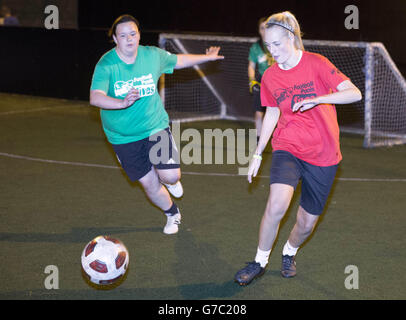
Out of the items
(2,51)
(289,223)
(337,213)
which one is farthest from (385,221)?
(2,51)

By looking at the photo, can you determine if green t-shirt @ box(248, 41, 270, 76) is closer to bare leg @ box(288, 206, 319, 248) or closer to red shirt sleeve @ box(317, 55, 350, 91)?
bare leg @ box(288, 206, 319, 248)

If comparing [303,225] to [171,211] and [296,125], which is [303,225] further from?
[171,211]

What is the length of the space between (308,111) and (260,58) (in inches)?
234

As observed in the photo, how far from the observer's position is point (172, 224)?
22.3 feet

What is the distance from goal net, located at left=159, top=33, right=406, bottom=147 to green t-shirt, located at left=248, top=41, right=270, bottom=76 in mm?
1587

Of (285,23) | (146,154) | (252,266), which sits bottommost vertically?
(252,266)

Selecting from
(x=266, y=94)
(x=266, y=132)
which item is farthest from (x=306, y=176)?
(x=266, y=94)

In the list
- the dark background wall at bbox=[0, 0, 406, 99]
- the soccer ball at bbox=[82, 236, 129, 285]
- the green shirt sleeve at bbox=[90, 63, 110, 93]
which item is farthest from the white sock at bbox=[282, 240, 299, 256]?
the dark background wall at bbox=[0, 0, 406, 99]

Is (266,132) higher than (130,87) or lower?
lower

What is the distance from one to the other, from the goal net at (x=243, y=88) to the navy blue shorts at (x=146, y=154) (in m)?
5.90

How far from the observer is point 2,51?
1820cm

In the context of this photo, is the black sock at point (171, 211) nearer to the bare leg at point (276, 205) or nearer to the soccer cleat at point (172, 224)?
the soccer cleat at point (172, 224)

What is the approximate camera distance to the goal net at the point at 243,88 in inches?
475

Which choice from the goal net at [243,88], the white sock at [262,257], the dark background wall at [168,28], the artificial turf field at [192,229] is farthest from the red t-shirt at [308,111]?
the dark background wall at [168,28]
